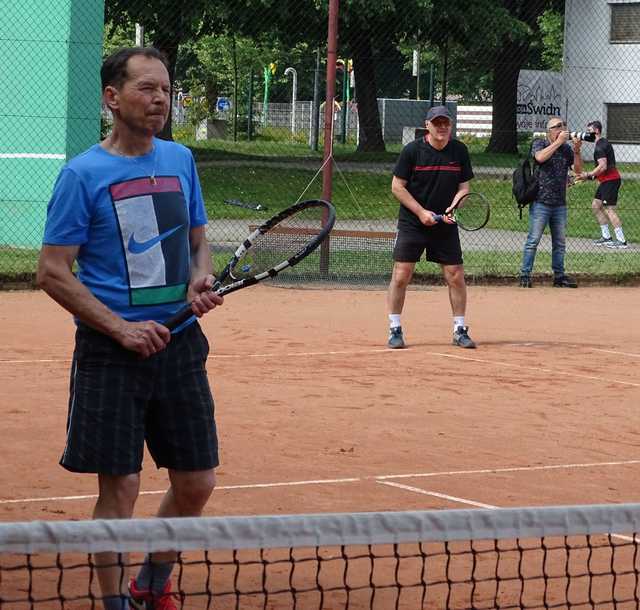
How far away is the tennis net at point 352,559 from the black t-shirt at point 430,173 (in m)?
5.37

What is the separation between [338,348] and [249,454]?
157 inches

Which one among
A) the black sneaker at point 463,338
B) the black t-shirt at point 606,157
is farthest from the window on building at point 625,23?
the black sneaker at point 463,338

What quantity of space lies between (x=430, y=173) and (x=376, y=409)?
2850mm

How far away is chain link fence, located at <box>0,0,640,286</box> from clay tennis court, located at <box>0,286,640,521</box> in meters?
2.70

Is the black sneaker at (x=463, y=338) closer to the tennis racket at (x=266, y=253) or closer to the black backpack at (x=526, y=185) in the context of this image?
the tennis racket at (x=266, y=253)

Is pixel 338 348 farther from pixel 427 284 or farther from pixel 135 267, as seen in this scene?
pixel 135 267

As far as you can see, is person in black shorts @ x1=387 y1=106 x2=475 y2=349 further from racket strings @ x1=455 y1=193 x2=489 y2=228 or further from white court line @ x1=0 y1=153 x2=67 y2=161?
white court line @ x1=0 y1=153 x2=67 y2=161

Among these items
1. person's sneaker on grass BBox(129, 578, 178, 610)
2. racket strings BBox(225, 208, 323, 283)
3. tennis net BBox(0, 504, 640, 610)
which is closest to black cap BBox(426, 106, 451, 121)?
racket strings BBox(225, 208, 323, 283)

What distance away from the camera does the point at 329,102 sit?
1498cm

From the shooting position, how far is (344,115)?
37.2 metres

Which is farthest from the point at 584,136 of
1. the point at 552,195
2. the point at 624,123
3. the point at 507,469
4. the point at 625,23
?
the point at 625,23

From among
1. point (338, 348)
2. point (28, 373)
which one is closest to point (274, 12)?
point (338, 348)

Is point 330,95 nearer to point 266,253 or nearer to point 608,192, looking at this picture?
point 608,192

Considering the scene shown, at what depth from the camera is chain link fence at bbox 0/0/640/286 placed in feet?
53.8
